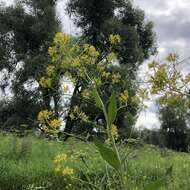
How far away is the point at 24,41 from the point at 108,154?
22645 mm

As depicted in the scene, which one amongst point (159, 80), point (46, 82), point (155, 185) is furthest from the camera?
point (46, 82)

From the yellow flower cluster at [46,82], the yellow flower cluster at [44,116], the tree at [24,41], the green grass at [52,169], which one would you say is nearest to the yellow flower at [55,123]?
the yellow flower cluster at [44,116]

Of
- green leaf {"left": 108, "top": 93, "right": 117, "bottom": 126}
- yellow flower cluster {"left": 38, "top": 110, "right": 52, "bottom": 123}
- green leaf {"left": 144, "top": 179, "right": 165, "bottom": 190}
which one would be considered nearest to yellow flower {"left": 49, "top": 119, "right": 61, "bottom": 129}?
yellow flower cluster {"left": 38, "top": 110, "right": 52, "bottom": 123}

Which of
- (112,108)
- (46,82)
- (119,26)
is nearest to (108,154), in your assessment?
(112,108)

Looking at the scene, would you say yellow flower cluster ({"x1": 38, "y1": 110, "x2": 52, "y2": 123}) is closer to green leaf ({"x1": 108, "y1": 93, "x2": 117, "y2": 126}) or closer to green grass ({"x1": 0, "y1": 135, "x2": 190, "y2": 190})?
green leaf ({"x1": 108, "y1": 93, "x2": 117, "y2": 126})

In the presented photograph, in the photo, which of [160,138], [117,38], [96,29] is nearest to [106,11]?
[96,29]

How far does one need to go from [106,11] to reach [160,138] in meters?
11.4

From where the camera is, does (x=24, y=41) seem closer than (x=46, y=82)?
No

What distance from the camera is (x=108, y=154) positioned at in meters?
1.85

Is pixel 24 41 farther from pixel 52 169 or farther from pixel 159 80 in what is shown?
pixel 159 80

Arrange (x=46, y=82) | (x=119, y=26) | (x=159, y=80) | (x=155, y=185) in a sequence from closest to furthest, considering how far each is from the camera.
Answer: (x=155, y=185), (x=159, y=80), (x=46, y=82), (x=119, y=26)

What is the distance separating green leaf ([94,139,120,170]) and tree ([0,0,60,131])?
20465 mm

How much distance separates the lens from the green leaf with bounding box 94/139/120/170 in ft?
5.88

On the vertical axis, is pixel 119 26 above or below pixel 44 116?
above
